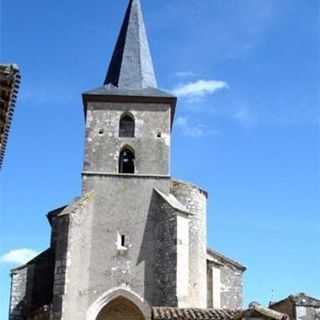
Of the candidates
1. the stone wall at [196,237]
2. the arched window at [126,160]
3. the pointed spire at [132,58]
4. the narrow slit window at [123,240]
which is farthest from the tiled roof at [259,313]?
the pointed spire at [132,58]

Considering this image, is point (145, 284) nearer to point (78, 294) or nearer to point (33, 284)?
point (78, 294)

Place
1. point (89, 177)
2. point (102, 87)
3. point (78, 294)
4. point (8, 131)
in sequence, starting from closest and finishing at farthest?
point (8, 131) < point (78, 294) < point (89, 177) < point (102, 87)

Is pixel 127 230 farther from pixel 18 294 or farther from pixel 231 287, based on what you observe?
pixel 231 287

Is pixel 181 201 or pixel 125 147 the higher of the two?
pixel 125 147

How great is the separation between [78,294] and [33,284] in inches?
122

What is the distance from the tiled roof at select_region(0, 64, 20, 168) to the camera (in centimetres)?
918

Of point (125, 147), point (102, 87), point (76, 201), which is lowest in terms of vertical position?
point (76, 201)

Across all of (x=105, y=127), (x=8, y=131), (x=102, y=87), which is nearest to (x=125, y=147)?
(x=105, y=127)

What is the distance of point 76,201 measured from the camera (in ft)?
73.9

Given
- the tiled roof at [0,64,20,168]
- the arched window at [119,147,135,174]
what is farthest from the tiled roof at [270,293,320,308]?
the arched window at [119,147,135,174]

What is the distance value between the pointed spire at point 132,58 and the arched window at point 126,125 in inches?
48.1

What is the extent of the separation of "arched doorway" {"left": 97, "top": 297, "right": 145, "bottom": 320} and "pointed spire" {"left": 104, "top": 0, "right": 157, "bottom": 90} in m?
8.09

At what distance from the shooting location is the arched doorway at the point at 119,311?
2225 cm

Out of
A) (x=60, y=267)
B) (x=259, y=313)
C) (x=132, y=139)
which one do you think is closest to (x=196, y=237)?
(x=132, y=139)
